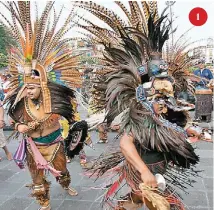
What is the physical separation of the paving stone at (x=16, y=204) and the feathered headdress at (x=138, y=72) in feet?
6.14

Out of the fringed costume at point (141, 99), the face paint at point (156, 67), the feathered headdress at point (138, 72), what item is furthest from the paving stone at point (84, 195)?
the face paint at point (156, 67)

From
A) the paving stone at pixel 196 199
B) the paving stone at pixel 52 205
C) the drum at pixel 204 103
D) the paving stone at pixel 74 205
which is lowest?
the paving stone at pixel 196 199

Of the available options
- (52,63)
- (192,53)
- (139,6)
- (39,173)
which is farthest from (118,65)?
(39,173)

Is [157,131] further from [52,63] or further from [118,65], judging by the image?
[52,63]

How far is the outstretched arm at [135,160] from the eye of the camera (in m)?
2.43

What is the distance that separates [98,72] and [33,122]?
94 centimetres

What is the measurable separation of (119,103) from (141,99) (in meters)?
0.19

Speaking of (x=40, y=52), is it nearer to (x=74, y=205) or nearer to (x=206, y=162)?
(x=74, y=205)

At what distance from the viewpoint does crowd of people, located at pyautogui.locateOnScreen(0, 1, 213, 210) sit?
2590 millimetres

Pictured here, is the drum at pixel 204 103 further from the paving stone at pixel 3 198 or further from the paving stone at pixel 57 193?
the paving stone at pixel 3 198

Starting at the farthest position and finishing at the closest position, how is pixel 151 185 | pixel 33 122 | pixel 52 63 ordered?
1. pixel 52 63
2. pixel 33 122
3. pixel 151 185

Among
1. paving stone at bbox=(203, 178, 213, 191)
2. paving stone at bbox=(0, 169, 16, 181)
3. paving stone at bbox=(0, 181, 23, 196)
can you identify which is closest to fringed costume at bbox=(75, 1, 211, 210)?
paving stone at bbox=(203, 178, 213, 191)

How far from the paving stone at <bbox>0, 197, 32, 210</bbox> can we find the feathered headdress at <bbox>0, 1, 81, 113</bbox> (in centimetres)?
123

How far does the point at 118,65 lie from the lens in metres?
2.82
